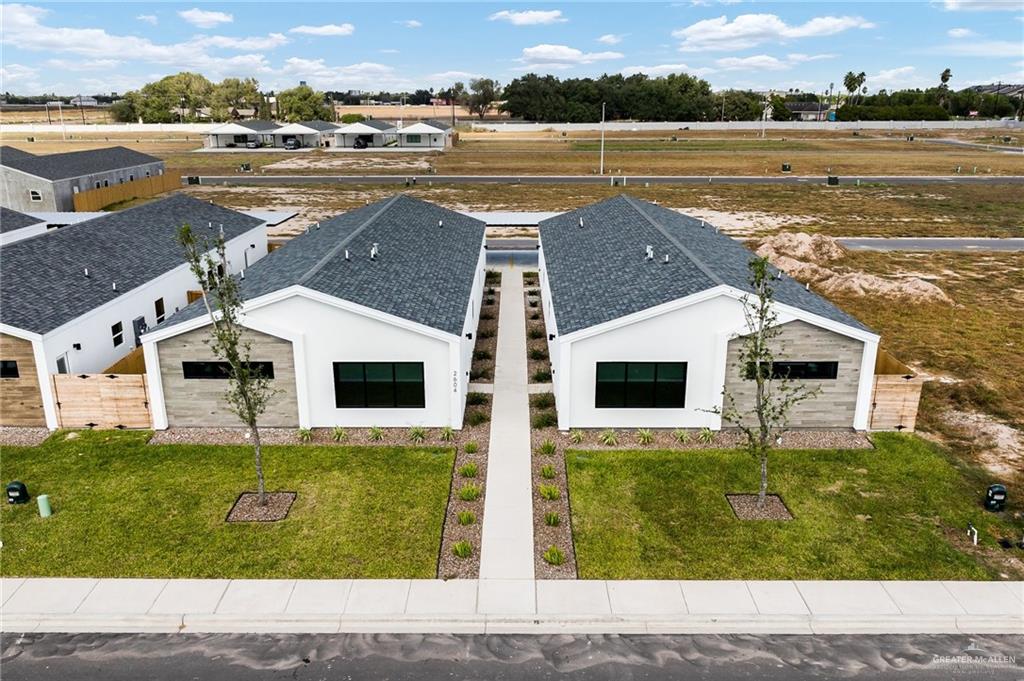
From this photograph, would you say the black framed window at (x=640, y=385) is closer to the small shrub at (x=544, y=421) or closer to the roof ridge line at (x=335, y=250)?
the small shrub at (x=544, y=421)

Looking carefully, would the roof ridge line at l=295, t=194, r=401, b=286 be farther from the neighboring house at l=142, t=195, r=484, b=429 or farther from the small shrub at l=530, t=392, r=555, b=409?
the small shrub at l=530, t=392, r=555, b=409

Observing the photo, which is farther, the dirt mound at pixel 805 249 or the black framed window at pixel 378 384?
the dirt mound at pixel 805 249

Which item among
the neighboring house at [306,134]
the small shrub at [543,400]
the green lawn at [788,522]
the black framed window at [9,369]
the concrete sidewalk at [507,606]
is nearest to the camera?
the concrete sidewalk at [507,606]

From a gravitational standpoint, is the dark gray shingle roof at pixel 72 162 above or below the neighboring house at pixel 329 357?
above

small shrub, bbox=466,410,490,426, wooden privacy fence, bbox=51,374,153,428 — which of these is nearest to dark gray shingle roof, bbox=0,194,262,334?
wooden privacy fence, bbox=51,374,153,428

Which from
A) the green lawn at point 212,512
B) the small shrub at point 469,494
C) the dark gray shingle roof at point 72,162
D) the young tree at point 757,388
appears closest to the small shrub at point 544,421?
the green lawn at point 212,512

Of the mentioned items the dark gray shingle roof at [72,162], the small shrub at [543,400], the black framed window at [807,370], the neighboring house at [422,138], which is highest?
the neighboring house at [422,138]

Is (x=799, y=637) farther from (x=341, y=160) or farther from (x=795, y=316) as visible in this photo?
(x=341, y=160)

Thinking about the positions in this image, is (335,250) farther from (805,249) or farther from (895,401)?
(805,249)
